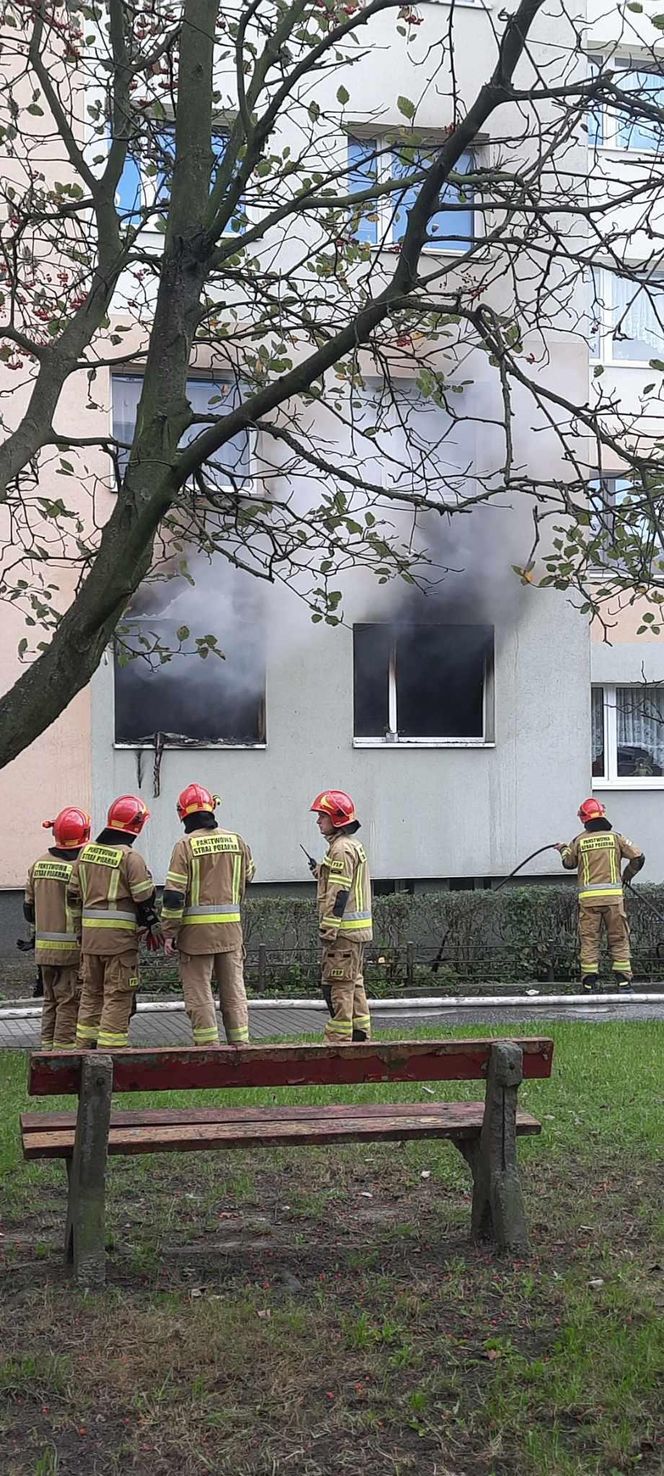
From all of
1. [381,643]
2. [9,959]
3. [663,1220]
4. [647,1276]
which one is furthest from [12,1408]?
[381,643]

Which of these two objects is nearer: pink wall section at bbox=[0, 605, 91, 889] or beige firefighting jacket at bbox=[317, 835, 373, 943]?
beige firefighting jacket at bbox=[317, 835, 373, 943]

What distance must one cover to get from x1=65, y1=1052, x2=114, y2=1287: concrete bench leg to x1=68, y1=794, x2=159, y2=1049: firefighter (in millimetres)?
3968

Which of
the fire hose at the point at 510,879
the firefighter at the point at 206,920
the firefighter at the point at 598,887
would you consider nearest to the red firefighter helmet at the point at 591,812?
the firefighter at the point at 598,887

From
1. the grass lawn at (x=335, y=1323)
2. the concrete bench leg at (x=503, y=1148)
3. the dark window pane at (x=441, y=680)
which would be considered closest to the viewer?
the grass lawn at (x=335, y=1323)

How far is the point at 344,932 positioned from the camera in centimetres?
916

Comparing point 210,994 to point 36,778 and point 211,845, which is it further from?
point 36,778

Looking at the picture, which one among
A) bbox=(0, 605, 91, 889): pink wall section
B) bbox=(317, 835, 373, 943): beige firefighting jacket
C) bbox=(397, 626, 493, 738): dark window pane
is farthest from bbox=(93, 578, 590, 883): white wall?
bbox=(317, 835, 373, 943): beige firefighting jacket

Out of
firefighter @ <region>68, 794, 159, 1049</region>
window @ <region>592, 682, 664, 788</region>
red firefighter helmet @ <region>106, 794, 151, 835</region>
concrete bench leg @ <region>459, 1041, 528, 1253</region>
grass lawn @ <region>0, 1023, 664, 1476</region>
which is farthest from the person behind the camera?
window @ <region>592, 682, 664, 788</region>

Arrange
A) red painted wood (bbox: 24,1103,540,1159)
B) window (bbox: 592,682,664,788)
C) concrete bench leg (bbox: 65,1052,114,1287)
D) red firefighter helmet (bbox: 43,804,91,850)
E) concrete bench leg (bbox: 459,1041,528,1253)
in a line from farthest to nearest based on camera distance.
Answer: window (bbox: 592,682,664,788)
red firefighter helmet (bbox: 43,804,91,850)
concrete bench leg (bbox: 459,1041,528,1253)
red painted wood (bbox: 24,1103,540,1159)
concrete bench leg (bbox: 65,1052,114,1287)

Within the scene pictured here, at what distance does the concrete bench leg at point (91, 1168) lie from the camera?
434cm

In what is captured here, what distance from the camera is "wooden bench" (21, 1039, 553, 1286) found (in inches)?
172

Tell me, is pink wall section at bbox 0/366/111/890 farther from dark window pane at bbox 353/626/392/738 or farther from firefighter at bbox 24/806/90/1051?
firefighter at bbox 24/806/90/1051

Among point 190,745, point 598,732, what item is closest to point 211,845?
point 190,745

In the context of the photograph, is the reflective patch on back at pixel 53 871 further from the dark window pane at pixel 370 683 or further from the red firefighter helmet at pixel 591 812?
the dark window pane at pixel 370 683
